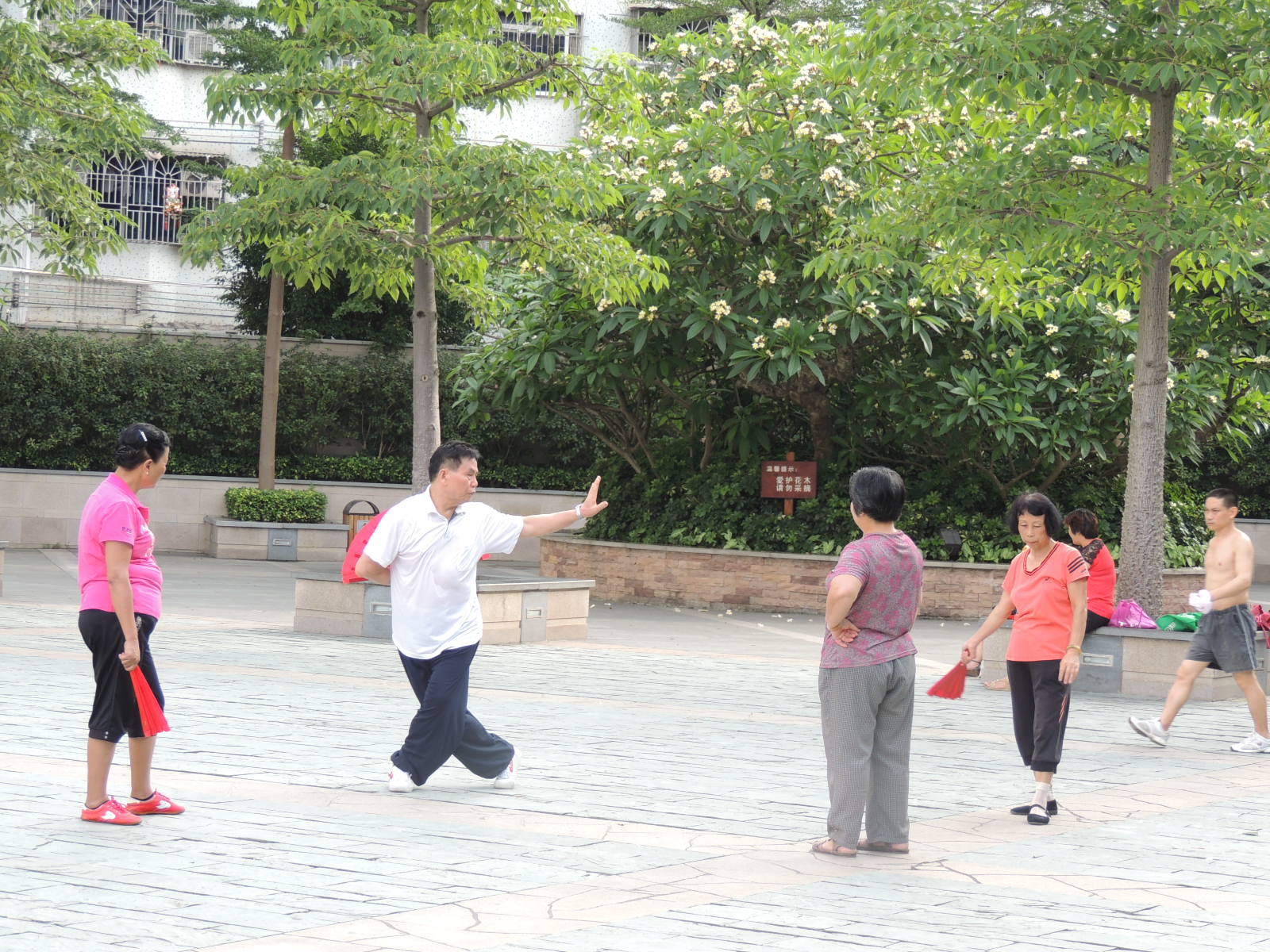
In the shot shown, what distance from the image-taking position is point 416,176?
13.0m

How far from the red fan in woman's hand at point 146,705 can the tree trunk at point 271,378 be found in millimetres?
17931

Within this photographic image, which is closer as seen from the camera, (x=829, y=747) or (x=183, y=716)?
(x=829, y=747)

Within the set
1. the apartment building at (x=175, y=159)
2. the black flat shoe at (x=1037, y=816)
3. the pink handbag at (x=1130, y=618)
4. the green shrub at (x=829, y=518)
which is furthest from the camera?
the apartment building at (x=175, y=159)

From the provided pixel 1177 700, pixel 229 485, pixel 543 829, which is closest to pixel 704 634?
pixel 1177 700

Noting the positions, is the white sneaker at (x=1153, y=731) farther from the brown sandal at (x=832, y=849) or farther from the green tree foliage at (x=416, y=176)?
the green tree foliage at (x=416, y=176)

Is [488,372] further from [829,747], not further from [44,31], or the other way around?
[829,747]

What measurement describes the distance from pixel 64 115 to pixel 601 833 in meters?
14.1

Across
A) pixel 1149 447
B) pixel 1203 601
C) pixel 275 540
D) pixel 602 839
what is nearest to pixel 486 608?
pixel 1149 447

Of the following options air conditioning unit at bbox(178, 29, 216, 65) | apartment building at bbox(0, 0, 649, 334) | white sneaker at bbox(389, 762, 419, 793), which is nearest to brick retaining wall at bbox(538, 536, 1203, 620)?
white sneaker at bbox(389, 762, 419, 793)

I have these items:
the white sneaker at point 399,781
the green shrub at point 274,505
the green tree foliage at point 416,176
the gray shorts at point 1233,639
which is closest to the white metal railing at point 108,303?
the green shrub at point 274,505

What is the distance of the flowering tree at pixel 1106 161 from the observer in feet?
35.4

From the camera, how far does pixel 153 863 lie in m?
5.69

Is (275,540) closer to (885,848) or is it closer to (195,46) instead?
(195,46)

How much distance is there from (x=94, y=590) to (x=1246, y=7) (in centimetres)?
843
